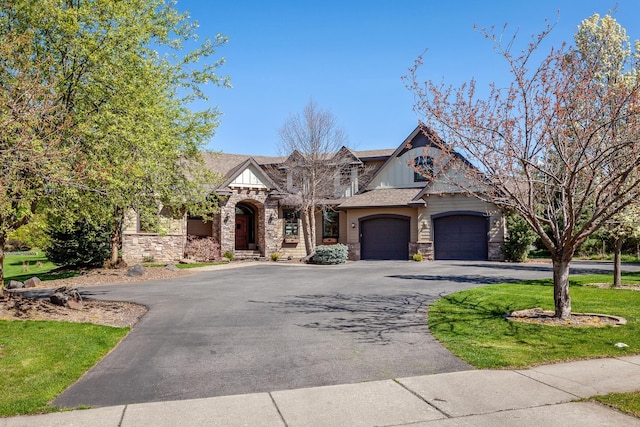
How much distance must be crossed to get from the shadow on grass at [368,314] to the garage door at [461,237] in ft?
47.3

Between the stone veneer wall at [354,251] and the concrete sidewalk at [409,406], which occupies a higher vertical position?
the stone veneer wall at [354,251]

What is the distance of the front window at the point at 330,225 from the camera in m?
30.8

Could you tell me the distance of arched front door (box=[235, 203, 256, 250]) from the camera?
103 feet

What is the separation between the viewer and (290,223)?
30359 mm

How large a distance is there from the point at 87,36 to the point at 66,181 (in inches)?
163

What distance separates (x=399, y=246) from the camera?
28.1 meters

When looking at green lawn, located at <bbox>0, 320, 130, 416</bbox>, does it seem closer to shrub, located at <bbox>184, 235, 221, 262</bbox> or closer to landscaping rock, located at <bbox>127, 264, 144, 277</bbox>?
landscaping rock, located at <bbox>127, 264, 144, 277</bbox>

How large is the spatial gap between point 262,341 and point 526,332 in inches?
184

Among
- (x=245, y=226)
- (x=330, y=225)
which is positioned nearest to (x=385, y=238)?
(x=330, y=225)

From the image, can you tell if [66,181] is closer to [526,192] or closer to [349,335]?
[349,335]

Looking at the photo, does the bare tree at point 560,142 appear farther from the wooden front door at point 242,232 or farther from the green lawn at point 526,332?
the wooden front door at point 242,232

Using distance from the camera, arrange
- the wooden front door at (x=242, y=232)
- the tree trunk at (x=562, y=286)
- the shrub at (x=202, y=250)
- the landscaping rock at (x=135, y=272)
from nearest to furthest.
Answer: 1. the tree trunk at (x=562, y=286)
2. the landscaping rock at (x=135, y=272)
3. the shrub at (x=202, y=250)
4. the wooden front door at (x=242, y=232)

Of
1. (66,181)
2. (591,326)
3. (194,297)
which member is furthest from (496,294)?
(66,181)

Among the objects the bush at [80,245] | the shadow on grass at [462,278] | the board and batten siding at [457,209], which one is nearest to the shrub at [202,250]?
the bush at [80,245]
